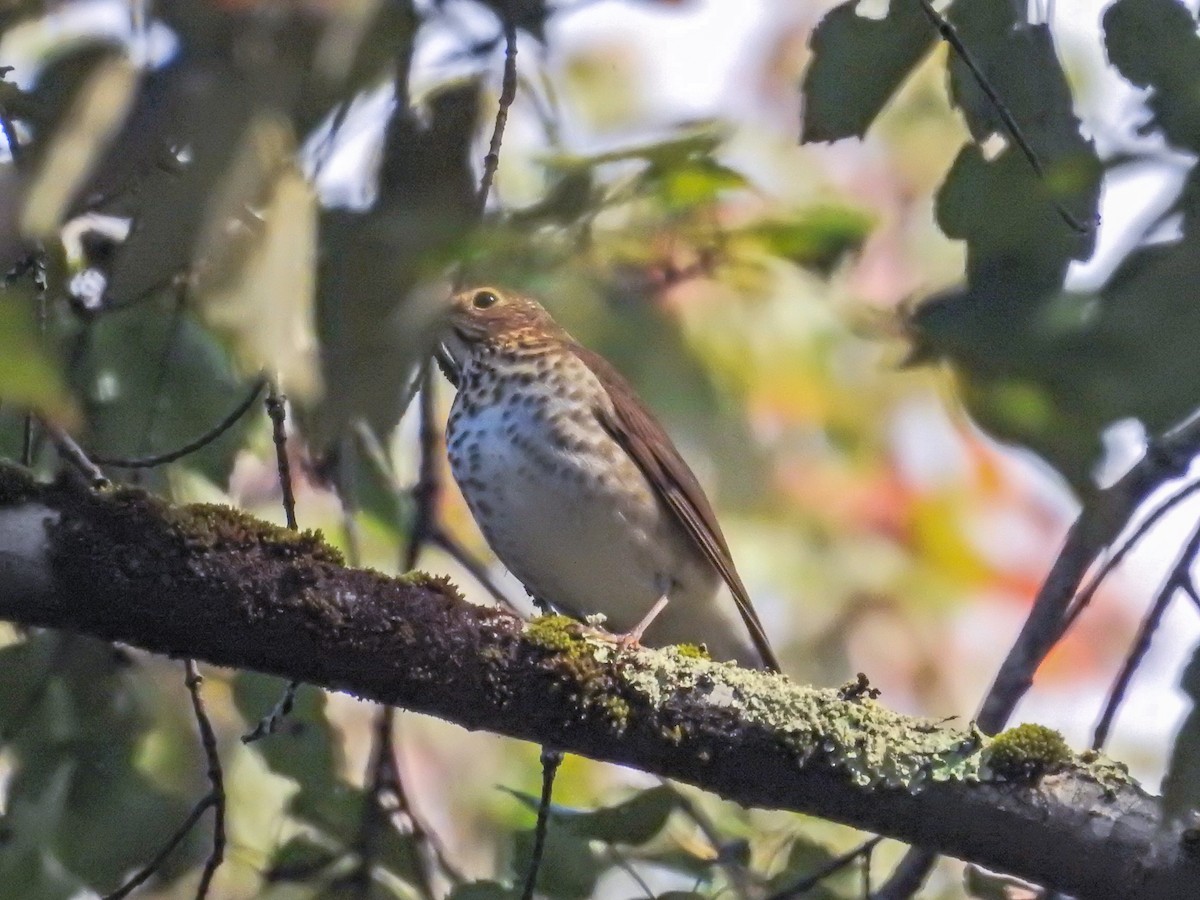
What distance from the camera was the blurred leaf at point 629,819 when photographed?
2.77 meters

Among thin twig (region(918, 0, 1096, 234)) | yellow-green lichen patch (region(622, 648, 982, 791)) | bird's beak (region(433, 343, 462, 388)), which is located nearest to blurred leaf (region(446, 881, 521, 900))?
yellow-green lichen patch (region(622, 648, 982, 791))

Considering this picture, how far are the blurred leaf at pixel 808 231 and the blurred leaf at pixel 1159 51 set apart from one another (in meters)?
0.46

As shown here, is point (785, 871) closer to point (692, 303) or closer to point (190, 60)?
point (692, 303)

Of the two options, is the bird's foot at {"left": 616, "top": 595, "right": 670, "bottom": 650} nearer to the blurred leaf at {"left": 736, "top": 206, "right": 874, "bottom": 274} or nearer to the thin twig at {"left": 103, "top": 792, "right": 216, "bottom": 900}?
the thin twig at {"left": 103, "top": 792, "right": 216, "bottom": 900}

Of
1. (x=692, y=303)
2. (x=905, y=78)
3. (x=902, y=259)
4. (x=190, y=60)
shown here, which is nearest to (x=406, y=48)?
(x=190, y=60)

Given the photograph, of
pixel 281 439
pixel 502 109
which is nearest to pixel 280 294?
pixel 502 109

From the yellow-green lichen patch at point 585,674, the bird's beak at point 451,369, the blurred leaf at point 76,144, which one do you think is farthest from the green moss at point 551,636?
the bird's beak at point 451,369

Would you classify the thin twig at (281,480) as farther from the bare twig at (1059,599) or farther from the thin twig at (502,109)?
the bare twig at (1059,599)

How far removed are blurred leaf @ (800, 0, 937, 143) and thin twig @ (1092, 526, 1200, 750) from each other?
2.43ft

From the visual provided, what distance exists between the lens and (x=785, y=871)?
3.08 metres

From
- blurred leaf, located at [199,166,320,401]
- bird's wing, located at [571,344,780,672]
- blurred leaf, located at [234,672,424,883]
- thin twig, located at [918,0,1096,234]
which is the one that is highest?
thin twig, located at [918,0,1096,234]

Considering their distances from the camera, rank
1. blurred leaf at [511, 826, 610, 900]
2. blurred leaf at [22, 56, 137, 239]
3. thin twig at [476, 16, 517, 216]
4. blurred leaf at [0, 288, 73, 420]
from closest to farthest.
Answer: blurred leaf at [0, 288, 73, 420]
blurred leaf at [22, 56, 137, 239]
thin twig at [476, 16, 517, 216]
blurred leaf at [511, 826, 610, 900]

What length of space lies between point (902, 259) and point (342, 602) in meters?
4.55

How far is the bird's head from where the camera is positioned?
3.90m
